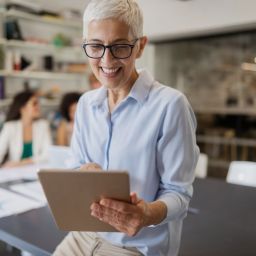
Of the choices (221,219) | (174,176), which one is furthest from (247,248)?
(174,176)

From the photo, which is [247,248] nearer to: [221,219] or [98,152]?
[221,219]

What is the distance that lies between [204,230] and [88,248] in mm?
553

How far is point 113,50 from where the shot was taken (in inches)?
38.6

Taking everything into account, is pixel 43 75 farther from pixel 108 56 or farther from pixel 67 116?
pixel 108 56

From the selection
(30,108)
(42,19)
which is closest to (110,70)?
(30,108)

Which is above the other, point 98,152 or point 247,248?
point 98,152

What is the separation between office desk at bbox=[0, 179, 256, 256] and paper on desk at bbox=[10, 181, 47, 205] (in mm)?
189

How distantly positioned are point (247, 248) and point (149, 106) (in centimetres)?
Result: 67

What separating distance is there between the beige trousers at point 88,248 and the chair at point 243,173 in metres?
1.49

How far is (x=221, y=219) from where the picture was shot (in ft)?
5.13

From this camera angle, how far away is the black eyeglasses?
3.20 feet

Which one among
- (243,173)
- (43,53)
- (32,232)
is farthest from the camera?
(43,53)

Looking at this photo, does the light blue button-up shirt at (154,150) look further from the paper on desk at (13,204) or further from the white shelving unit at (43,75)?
the white shelving unit at (43,75)

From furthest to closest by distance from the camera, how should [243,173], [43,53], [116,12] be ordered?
1. [43,53]
2. [243,173]
3. [116,12]
